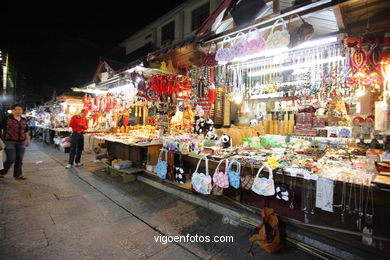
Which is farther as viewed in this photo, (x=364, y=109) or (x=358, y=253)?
(x=364, y=109)

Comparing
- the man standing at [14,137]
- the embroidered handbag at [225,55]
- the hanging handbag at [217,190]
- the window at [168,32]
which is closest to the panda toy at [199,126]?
the embroidered handbag at [225,55]

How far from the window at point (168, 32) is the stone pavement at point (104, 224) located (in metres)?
13.2

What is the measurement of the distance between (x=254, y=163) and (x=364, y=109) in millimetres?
→ 4987

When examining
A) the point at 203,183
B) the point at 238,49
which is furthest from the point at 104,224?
the point at 238,49

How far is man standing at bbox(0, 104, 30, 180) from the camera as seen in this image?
6.04m

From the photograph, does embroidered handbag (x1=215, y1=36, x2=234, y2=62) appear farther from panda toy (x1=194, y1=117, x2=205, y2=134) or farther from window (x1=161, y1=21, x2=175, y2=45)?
window (x1=161, y1=21, x2=175, y2=45)

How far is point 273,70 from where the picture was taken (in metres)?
5.47

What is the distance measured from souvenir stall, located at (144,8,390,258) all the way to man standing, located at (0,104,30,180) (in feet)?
15.7

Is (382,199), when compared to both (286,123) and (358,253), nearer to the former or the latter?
(358,253)

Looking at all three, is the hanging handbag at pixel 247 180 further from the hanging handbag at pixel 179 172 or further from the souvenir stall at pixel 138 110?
the souvenir stall at pixel 138 110

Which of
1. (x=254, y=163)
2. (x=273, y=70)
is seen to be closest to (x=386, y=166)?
(x=254, y=163)

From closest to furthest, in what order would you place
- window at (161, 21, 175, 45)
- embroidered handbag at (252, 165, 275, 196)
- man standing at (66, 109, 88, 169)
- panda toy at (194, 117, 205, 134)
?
embroidered handbag at (252, 165, 275, 196) → panda toy at (194, 117, 205, 134) → man standing at (66, 109, 88, 169) → window at (161, 21, 175, 45)

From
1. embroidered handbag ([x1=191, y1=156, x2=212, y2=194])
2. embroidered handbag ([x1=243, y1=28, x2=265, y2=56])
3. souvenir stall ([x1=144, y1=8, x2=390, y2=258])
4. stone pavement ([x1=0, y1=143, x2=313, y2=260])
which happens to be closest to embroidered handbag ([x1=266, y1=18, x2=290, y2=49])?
souvenir stall ([x1=144, y1=8, x2=390, y2=258])

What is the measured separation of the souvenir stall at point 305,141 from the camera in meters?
2.80
